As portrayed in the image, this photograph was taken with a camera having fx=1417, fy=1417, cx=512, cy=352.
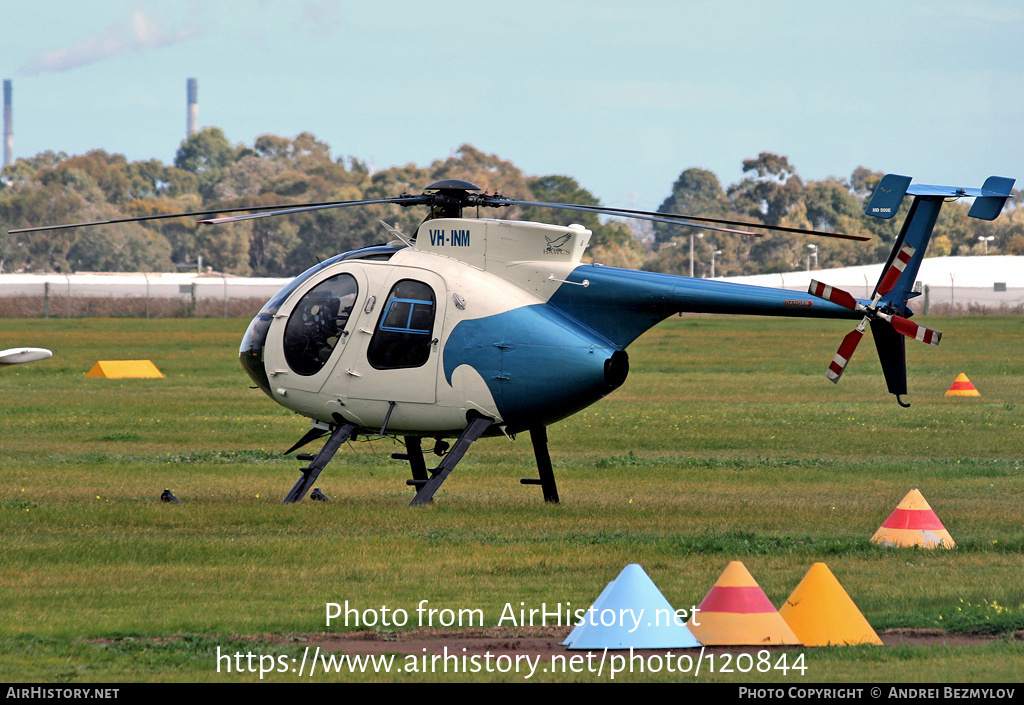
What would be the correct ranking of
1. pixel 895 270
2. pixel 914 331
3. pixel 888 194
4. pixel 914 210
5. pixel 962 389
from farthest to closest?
pixel 962 389 → pixel 914 210 → pixel 895 270 → pixel 888 194 → pixel 914 331

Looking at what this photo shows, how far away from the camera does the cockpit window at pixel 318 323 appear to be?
1786 centimetres

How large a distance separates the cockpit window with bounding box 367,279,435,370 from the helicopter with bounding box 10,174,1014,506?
1 centimetres

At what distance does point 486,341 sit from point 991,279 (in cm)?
10797

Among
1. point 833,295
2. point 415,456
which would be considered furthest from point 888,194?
point 415,456

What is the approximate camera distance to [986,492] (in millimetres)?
19469

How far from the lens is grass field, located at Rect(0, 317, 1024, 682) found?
37.3 feet

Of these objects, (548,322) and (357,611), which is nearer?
(357,611)

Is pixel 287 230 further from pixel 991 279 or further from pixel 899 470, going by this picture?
pixel 899 470

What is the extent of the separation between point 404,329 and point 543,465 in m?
2.54

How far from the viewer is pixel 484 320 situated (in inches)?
685

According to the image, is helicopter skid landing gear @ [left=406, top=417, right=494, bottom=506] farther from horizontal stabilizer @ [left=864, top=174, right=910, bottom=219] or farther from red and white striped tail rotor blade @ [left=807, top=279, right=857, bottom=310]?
horizontal stabilizer @ [left=864, top=174, right=910, bottom=219]

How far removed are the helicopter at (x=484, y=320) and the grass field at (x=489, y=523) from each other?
128cm

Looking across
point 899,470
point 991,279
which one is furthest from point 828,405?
point 991,279

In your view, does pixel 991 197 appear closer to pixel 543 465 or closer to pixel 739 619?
pixel 543 465
